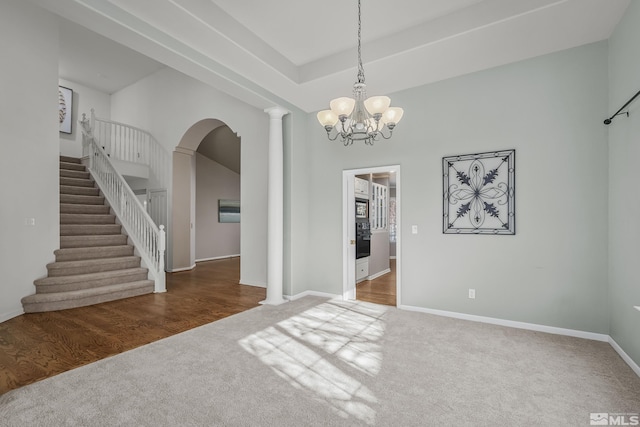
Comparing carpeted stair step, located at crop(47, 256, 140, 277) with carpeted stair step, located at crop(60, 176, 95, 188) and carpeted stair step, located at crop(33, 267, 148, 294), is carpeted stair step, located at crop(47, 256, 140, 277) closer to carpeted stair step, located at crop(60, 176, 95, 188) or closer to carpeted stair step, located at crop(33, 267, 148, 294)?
carpeted stair step, located at crop(33, 267, 148, 294)

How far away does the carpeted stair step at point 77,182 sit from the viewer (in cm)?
619

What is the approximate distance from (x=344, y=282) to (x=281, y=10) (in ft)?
12.0

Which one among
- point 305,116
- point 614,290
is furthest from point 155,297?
point 614,290

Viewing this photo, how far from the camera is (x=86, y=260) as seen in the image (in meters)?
4.99

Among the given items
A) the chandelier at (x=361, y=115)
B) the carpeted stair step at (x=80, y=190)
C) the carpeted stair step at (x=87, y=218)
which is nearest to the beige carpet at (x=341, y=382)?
the chandelier at (x=361, y=115)

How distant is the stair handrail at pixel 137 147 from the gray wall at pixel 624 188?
25.4ft

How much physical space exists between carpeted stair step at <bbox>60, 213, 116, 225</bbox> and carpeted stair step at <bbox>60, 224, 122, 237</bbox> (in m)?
0.21

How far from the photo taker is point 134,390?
7.34 feet

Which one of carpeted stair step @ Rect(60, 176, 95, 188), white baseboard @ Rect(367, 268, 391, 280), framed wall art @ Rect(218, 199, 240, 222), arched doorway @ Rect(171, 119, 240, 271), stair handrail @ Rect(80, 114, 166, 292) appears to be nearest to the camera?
stair handrail @ Rect(80, 114, 166, 292)

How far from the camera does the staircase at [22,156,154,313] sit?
14.3ft

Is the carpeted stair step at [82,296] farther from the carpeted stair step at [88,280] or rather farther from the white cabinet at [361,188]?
the white cabinet at [361,188]

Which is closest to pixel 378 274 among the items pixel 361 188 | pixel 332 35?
pixel 361 188

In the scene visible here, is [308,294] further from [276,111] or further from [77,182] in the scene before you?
[77,182]

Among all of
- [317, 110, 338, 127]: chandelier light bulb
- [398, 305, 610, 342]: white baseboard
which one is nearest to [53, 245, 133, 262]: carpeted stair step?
[317, 110, 338, 127]: chandelier light bulb
